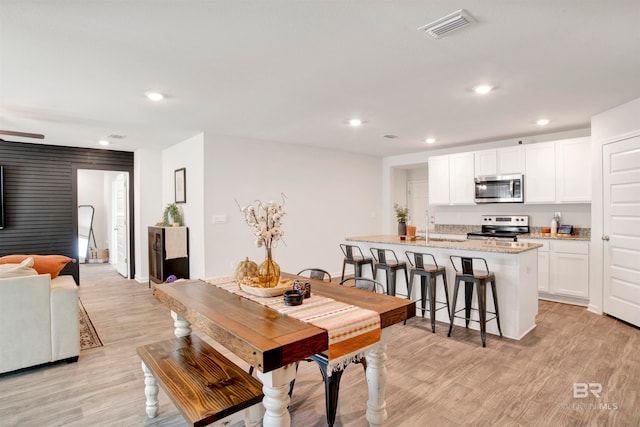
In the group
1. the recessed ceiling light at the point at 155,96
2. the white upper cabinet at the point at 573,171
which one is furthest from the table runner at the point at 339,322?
the white upper cabinet at the point at 573,171

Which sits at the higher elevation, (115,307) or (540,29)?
(540,29)

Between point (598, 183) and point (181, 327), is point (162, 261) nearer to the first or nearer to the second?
point (181, 327)

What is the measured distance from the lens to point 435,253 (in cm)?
399

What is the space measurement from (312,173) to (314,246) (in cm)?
131

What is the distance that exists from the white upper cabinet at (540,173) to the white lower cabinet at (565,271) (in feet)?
2.18

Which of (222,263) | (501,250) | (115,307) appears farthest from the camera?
(222,263)

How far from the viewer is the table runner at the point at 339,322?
1568mm

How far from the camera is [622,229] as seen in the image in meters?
3.78

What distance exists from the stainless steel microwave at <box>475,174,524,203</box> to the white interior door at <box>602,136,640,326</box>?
1.19 metres

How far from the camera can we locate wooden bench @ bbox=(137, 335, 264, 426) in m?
1.55

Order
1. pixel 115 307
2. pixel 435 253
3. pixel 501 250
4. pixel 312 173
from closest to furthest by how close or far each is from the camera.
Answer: pixel 501 250 → pixel 435 253 → pixel 115 307 → pixel 312 173

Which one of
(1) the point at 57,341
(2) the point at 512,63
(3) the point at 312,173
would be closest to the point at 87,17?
(1) the point at 57,341

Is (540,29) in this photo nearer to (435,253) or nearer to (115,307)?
(435,253)

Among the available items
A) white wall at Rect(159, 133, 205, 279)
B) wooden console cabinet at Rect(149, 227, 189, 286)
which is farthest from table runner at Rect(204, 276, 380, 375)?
wooden console cabinet at Rect(149, 227, 189, 286)
